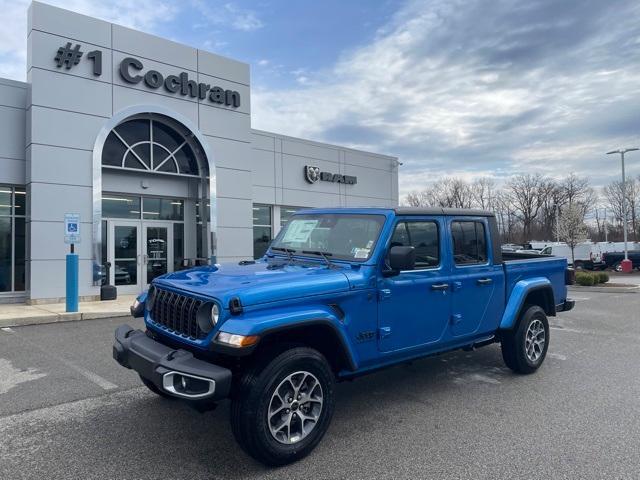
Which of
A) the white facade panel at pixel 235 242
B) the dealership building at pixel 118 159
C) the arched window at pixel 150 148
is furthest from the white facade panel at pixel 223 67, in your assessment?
the white facade panel at pixel 235 242

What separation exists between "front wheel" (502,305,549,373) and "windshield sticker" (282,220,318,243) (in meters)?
2.68

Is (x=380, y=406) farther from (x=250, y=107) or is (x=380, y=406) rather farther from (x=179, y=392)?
(x=250, y=107)

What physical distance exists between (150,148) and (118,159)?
1.03 metres

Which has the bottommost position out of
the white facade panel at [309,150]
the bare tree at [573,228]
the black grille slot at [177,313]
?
the black grille slot at [177,313]

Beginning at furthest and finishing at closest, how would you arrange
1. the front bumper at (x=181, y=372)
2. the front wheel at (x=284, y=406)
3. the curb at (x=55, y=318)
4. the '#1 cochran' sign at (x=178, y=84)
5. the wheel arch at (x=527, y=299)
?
the '#1 cochran' sign at (x=178, y=84), the curb at (x=55, y=318), the wheel arch at (x=527, y=299), the front wheel at (x=284, y=406), the front bumper at (x=181, y=372)

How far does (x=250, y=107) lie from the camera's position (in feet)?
54.5

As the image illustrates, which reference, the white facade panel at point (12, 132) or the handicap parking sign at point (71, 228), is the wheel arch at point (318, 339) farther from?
the white facade panel at point (12, 132)

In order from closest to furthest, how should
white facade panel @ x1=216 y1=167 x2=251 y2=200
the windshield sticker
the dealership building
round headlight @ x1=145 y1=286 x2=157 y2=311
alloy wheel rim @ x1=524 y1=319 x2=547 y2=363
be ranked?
1. round headlight @ x1=145 y1=286 x2=157 y2=311
2. the windshield sticker
3. alloy wheel rim @ x1=524 y1=319 x2=547 y2=363
4. the dealership building
5. white facade panel @ x1=216 y1=167 x2=251 y2=200

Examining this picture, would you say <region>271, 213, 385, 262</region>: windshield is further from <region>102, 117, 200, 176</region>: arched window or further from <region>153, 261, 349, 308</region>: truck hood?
<region>102, 117, 200, 176</region>: arched window

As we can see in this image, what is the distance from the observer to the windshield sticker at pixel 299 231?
16.5 feet

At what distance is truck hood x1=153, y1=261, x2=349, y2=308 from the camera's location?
348cm

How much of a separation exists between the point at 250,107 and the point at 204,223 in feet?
14.5

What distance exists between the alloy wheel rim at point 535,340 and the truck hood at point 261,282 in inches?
117

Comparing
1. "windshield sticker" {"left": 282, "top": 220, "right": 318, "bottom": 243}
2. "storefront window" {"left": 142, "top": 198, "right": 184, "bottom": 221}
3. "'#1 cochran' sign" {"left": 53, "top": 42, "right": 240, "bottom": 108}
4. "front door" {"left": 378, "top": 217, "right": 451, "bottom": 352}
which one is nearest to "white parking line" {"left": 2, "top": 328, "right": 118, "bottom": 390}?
"windshield sticker" {"left": 282, "top": 220, "right": 318, "bottom": 243}
